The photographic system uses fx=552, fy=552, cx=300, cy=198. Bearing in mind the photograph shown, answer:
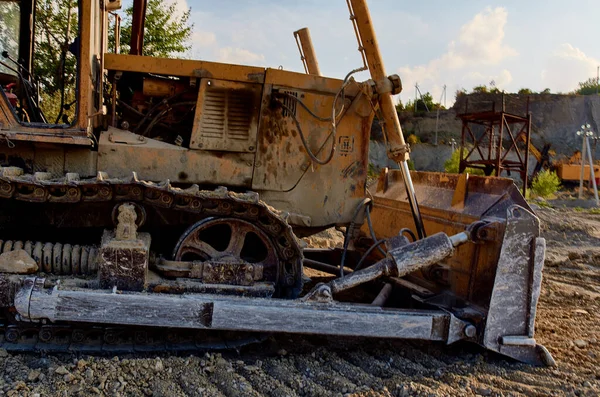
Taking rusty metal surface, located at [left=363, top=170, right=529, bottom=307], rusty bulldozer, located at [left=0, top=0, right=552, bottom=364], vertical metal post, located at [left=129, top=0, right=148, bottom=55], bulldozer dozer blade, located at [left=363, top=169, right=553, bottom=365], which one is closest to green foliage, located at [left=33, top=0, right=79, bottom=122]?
rusty bulldozer, located at [left=0, top=0, right=552, bottom=364]

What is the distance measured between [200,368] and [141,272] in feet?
2.36

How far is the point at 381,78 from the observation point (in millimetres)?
4473

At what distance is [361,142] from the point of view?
4.75m

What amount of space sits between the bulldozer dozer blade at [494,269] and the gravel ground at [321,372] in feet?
0.80

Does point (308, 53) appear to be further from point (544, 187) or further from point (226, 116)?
point (544, 187)

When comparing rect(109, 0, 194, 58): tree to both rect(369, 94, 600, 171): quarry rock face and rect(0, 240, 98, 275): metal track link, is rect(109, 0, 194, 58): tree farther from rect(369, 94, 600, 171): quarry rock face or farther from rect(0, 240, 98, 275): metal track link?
rect(369, 94, 600, 171): quarry rock face

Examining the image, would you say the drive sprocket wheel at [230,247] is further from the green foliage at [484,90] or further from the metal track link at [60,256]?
the green foliage at [484,90]

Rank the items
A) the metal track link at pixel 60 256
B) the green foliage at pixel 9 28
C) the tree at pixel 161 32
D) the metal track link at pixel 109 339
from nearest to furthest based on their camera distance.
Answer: the metal track link at pixel 109 339, the metal track link at pixel 60 256, the green foliage at pixel 9 28, the tree at pixel 161 32

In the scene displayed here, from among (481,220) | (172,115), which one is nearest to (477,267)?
(481,220)

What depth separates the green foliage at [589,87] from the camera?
44.9m

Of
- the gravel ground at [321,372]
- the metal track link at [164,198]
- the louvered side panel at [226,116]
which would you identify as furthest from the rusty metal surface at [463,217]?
the louvered side panel at [226,116]

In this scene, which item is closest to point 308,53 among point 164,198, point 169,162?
point 169,162

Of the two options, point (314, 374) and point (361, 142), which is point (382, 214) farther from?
point (314, 374)

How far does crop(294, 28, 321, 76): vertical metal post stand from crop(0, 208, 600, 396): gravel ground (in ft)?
9.60
